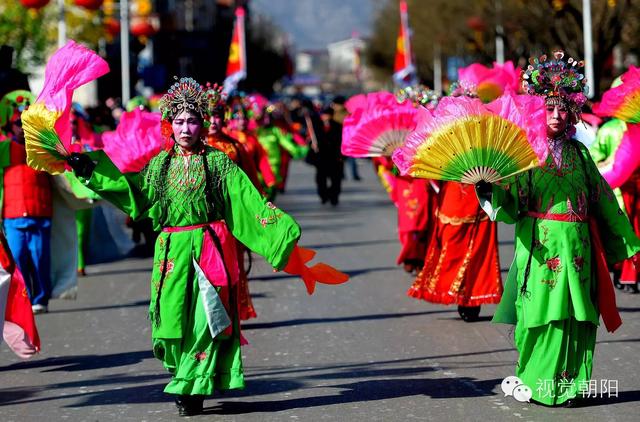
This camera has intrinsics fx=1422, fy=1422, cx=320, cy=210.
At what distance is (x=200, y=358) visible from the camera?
7.35 meters

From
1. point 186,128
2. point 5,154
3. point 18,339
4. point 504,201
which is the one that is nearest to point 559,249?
point 504,201

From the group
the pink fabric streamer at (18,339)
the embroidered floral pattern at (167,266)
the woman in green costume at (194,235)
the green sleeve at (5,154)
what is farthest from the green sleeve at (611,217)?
the green sleeve at (5,154)

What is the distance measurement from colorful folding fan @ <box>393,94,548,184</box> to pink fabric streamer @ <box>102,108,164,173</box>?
A: 1.90 metres

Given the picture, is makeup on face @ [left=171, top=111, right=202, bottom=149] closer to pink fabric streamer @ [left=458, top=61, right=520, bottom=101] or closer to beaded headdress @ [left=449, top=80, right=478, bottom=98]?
beaded headdress @ [left=449, top=80, right=478, bottom=98]

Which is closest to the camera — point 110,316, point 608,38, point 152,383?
point 152,383

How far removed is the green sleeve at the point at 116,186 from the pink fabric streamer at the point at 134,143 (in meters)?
0.81

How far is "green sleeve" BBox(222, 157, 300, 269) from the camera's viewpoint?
7.42m

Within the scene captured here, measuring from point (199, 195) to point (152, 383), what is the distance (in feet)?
5.46

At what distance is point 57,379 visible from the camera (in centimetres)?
884

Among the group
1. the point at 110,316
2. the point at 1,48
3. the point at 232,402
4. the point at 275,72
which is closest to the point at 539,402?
the point at 232,402

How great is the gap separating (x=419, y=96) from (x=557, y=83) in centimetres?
504

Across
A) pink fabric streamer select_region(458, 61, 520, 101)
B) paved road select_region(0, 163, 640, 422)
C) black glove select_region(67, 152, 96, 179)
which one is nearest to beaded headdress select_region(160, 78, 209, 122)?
black glove select_region(67, 152, 96, 179)

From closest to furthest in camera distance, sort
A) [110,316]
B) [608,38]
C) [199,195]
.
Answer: [199,195], [110,316], [608,38]

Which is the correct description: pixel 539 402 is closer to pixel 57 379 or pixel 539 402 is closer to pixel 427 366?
pixel 427 366
